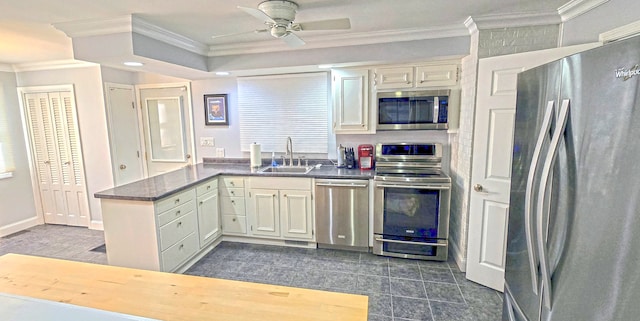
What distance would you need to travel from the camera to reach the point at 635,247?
30.6 inches

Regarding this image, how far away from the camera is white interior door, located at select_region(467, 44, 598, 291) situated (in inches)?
92.5

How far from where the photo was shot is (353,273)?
2.93 meters

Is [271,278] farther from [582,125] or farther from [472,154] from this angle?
[582,125]

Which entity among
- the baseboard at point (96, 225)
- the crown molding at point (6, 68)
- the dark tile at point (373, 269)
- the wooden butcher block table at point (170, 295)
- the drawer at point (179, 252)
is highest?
the crown molding at point (6, 68)

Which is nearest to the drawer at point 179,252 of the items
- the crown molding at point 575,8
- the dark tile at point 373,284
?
the dark tile at point 373,284

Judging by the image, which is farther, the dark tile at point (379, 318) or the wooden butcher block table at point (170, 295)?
the dark tile at point (379, 318)

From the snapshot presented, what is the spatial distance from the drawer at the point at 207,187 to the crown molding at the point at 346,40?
4.95 ft

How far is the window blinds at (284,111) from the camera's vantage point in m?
Answer: 3.75

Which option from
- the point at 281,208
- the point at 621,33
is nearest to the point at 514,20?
the point at 621,33

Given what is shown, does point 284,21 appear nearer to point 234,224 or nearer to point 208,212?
point 208,212

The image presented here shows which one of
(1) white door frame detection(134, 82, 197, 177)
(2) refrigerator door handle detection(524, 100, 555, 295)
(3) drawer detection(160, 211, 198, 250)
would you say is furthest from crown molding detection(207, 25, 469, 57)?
(2) refrigerator door handle detection(524, 100, 555, 295)

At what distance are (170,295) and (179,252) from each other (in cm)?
201

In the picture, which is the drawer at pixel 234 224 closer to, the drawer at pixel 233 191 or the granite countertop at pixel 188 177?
the drawer at pixel 233 191

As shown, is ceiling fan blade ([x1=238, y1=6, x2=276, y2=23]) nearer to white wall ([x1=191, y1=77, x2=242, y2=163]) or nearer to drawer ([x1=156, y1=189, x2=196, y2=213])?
drawer ([x1=156, y1=189, x2=196, y2=213])
